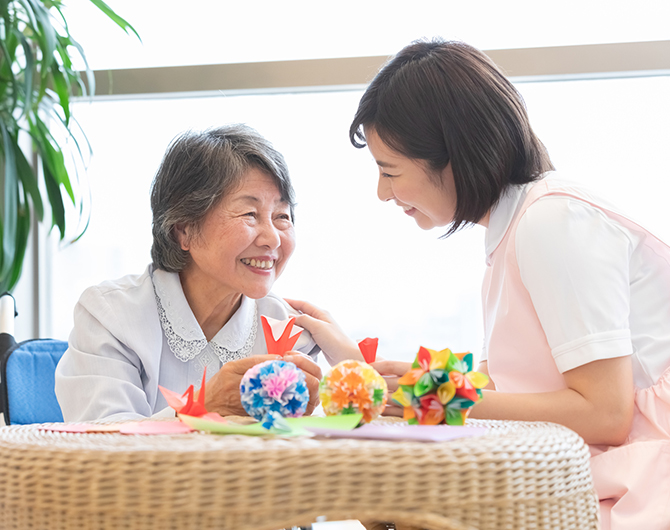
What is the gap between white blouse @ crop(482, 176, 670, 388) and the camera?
957 millimetres

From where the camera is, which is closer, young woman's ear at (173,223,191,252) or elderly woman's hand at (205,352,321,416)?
elderly woman's hand at (205,352,321,416)

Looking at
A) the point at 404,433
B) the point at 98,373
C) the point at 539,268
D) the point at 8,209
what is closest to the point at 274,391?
the point at 404,433

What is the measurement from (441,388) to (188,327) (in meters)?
0.78

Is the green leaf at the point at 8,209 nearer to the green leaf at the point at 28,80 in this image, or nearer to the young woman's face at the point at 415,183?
the green leaf at the point at 28,80

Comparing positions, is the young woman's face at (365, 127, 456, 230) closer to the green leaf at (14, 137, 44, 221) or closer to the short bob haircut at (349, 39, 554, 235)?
the short bob haircut at (349, 39, 554, 235)

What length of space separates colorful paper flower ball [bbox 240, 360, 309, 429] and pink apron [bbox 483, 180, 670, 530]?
442mm

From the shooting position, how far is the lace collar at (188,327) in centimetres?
143

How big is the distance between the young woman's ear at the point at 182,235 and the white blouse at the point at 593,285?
83 cm

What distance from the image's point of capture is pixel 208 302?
1530mm


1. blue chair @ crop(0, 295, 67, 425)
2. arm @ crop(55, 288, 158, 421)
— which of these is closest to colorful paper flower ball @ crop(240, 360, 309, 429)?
arm @ crop(55, 288, 158, 421)

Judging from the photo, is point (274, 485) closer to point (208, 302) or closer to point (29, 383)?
point (208, 302)

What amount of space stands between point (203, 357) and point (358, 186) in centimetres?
103

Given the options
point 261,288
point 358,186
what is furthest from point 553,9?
point 261,288

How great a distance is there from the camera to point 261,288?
1441 millimetres
